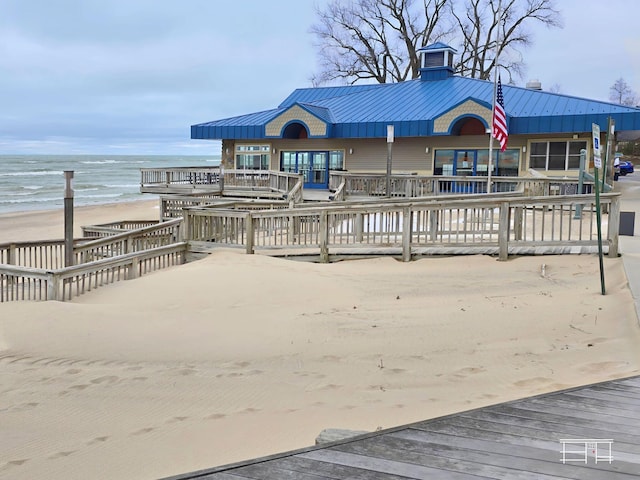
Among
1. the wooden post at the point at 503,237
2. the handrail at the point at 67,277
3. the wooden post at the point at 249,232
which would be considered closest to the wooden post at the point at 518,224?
the wooden post at the point at 503,237

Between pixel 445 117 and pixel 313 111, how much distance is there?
6.91 meters

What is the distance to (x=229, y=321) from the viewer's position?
9.17 metres

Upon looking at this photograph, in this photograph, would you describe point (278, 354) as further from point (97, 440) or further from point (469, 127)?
point (469, 127)

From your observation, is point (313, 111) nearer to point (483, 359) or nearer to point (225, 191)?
point (225, 191)

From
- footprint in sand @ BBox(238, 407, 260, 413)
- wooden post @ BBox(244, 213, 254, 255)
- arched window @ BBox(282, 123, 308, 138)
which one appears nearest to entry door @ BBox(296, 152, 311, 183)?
arched window @ BBox(282, 123, 308, 138)

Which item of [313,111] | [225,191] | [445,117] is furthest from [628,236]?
[313,111]

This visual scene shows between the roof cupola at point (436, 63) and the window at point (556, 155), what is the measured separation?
10.7 m

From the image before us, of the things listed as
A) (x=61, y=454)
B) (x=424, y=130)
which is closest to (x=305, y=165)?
(x=424, y=130)

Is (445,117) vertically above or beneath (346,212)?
above

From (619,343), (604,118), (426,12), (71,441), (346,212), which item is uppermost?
(426,12)

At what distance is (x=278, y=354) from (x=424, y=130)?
910 inches

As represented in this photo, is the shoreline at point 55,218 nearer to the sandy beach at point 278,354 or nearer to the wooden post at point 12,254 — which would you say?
the wooden post at point 12,254

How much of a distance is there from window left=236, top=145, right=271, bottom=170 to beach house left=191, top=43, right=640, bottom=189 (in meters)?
0.06

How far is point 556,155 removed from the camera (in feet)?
89.7
